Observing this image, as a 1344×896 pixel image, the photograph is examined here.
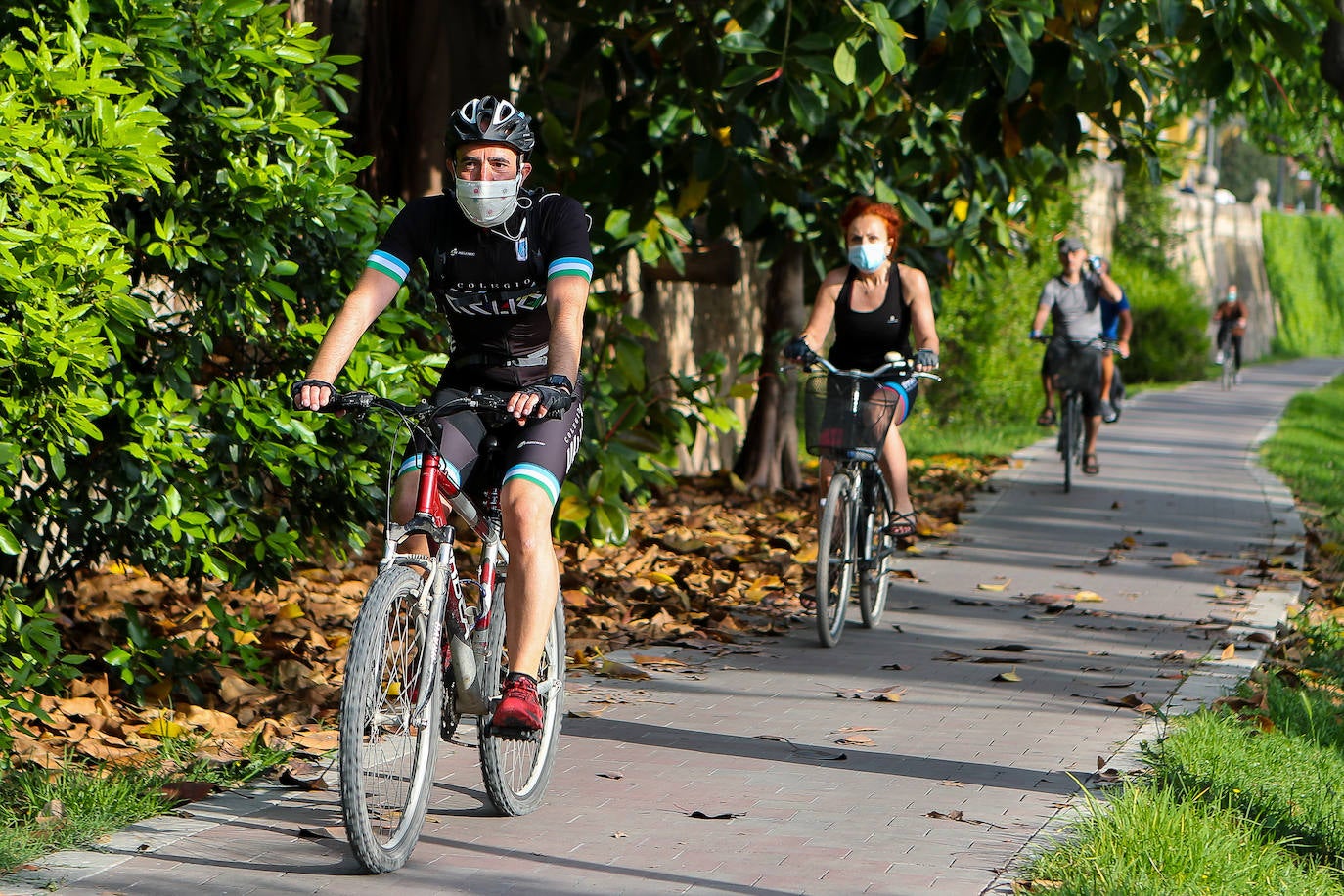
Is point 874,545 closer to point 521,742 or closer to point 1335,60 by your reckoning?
point 1335,60

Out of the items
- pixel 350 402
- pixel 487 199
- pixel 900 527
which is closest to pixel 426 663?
pixel 350 402

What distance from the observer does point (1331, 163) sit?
2392 cm

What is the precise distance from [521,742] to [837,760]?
48.7 inches

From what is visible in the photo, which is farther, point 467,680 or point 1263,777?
point 1263,777

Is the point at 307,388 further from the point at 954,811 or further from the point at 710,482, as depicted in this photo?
the point at 710,482

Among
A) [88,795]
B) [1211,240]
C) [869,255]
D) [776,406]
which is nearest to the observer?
[88,795]

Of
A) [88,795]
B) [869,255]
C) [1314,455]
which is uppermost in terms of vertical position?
[869,255]

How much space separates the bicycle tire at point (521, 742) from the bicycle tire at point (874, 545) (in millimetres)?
3108

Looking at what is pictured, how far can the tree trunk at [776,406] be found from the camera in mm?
12086

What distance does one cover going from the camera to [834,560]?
7.47 m

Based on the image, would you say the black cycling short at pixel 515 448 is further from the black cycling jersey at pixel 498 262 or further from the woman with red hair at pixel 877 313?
the woman with red hair at pixel 877 313

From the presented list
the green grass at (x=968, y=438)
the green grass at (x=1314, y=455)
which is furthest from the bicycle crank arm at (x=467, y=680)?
the green grass at (x=968, y=438)

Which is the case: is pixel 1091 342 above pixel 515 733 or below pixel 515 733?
above

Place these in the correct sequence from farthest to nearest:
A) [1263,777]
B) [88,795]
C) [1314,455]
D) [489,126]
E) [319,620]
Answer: [1314,455]
[319,620]
[1263,777]
[88,795]
[489,126]
